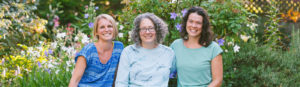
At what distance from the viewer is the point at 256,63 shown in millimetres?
3408

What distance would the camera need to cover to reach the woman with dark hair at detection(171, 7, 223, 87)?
2.16 metres

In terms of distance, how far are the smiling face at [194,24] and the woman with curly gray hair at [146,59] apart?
233 mm

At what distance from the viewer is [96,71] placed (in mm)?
A: 2256

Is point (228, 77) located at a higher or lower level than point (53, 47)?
lower

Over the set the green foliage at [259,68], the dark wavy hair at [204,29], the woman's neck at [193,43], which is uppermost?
the dark wavy hair at [204,29]

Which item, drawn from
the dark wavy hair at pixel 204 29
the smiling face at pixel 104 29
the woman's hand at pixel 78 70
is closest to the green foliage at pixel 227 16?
the dark wavy hair at pixel 204 29

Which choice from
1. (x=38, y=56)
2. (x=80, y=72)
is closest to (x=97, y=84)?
(x=80, y=72)

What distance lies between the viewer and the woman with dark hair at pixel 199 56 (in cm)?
216

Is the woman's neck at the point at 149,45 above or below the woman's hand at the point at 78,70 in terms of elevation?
above

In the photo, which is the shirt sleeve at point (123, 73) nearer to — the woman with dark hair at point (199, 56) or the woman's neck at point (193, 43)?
the woman with dark hair at point (199, 56)

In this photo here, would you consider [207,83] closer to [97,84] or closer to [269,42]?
[97,84]

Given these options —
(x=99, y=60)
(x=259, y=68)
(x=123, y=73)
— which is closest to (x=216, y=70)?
(x=123, y=73)

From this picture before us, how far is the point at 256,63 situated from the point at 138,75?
6.19ft

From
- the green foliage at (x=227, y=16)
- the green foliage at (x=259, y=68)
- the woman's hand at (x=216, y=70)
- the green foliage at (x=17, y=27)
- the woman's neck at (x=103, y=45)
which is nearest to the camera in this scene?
the woman's hand at (x=216, y=70)
